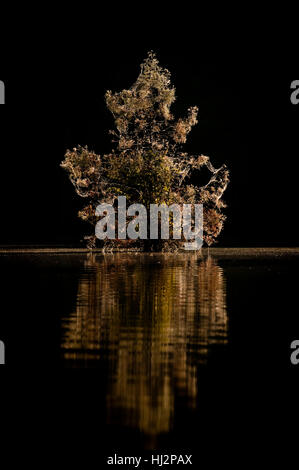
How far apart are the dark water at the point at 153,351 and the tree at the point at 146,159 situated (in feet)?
58.9

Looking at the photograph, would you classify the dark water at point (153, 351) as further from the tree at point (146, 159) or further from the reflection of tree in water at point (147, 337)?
the tree at point (146, 159)

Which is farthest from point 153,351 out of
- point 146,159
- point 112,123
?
point 112,123

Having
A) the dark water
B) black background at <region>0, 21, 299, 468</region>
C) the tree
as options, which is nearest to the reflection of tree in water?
the dark water

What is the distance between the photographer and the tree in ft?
121

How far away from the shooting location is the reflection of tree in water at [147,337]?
23.5 feet

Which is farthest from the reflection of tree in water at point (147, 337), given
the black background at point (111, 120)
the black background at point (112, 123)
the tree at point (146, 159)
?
the black background at point (112, 123)

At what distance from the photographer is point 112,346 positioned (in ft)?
33.0

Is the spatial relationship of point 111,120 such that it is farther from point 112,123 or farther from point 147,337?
point 147,337

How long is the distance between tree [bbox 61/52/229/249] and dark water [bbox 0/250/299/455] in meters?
18.0

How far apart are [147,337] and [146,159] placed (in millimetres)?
27721

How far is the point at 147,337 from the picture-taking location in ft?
35.4

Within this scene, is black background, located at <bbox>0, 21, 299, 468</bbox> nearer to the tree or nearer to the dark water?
the tree

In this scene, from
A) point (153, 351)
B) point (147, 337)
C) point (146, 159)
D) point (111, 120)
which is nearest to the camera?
point (153, 351)
